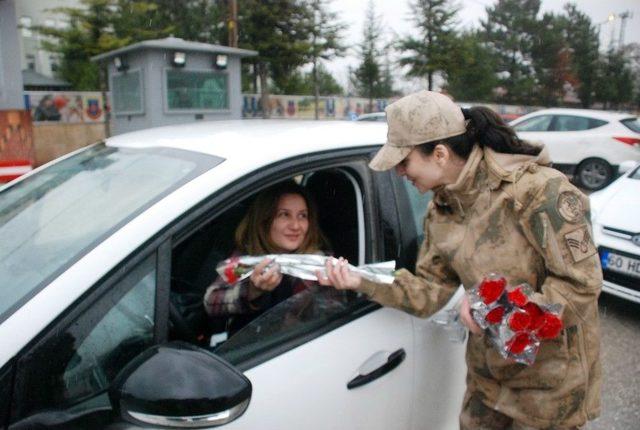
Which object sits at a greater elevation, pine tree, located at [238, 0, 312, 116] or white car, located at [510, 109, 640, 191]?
pine tree, located at [238, 0, 312, 116]

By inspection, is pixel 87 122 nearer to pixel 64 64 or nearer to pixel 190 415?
pixel 64 64

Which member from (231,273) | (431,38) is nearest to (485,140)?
(231,273)

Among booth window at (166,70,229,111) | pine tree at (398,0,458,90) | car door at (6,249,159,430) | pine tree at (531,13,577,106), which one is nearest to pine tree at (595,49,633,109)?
pine tree at (531,13,577,106)

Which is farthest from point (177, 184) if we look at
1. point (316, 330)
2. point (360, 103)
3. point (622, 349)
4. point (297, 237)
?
point (360, 103)

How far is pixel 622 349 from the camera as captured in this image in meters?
4.15

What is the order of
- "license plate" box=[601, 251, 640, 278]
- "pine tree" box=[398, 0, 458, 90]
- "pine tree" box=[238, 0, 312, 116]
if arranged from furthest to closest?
"pine tree" box=[398, 0, 458, 90], "pine tree" box=[238, 0, 312, 116], "license plate" box=[601, 251, 640, 278]

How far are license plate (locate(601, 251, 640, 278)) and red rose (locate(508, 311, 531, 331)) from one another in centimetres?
345

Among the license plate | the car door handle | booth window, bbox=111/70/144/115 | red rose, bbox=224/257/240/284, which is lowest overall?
the license plate

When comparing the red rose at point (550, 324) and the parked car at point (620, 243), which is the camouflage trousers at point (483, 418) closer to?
the red rose at point (550, 324)

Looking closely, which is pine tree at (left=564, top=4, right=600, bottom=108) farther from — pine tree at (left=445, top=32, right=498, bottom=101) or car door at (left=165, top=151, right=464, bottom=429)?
car door at (left=165, top=151, right=464, bottom=429)

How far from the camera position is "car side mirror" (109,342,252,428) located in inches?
45.1

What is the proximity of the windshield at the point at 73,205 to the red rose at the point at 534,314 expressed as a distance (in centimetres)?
91

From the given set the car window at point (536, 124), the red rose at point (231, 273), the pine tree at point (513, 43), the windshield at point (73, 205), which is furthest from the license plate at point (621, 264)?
the pine tree at point (513, 43)

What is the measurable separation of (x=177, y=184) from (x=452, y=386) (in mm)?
1210
